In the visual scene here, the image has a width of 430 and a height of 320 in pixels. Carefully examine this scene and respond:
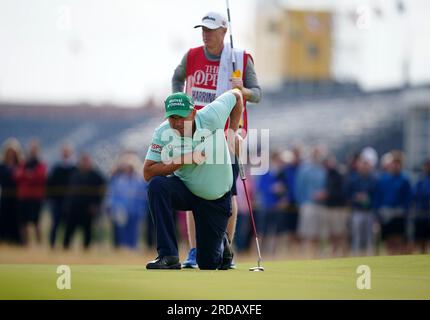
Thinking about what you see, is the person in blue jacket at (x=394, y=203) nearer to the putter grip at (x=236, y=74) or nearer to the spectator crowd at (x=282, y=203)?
the spectator crowd at (x=282, y=203)

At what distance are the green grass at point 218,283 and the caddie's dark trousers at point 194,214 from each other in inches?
13.0

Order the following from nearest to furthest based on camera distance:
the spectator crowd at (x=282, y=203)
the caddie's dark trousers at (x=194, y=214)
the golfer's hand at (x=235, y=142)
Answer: the caddie's dark trousers at (x=194, y=214) < the golfer's hand at (x=235, y=142) < the spectator crowd at (x=282, y=203)

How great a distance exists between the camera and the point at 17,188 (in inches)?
989

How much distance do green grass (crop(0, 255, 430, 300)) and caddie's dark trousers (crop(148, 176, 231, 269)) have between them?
33 cm

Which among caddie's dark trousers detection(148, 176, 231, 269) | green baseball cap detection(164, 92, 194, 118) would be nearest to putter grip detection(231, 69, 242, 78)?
caddie's dark trousers detection(148, 176, 231, 269)

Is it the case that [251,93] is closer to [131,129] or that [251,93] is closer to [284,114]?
[284,114]

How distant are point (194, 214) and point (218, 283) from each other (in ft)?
6.54

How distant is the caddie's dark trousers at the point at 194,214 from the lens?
1133cm

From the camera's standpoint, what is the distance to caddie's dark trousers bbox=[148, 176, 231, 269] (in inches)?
446

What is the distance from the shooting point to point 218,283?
32.0ft
